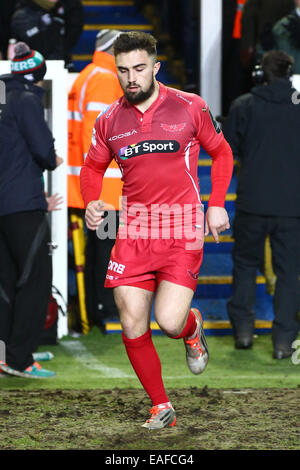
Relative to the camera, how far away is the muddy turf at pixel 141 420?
513cm

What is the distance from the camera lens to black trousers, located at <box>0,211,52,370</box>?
689 centimetres

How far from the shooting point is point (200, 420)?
5.63 meters

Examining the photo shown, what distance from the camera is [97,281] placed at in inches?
332

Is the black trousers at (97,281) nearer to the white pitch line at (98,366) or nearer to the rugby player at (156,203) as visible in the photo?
the white pitch line at (98,366)

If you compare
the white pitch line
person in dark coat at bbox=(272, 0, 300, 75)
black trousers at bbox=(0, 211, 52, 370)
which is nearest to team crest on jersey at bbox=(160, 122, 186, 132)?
black trousers at bbox=(0, 211, 52, 370)

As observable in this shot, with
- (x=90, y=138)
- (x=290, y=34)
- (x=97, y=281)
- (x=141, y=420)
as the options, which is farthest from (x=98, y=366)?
(x=290, y=34)

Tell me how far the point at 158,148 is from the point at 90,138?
293cm

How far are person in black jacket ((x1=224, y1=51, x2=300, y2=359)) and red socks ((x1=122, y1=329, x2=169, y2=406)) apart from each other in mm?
2362

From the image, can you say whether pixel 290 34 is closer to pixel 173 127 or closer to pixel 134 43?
pixel 173 127

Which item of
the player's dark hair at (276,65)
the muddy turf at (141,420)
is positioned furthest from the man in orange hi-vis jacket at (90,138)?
the muddy turf at (141,420)

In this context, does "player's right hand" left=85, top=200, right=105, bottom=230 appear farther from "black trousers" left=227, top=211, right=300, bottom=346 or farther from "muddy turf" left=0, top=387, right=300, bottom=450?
"black trousers" left=227, top=211, right=300, bottom=346

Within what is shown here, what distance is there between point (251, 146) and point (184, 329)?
2.59 meters
